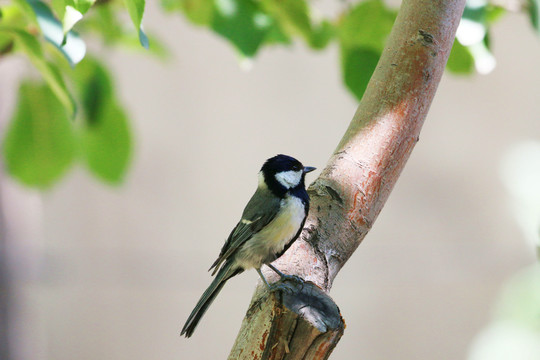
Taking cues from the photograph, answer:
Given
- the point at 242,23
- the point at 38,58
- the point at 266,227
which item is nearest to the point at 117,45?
the point at 242,23

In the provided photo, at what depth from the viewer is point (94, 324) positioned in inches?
126

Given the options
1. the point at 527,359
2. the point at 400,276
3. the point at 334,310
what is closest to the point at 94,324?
the point at 400,276

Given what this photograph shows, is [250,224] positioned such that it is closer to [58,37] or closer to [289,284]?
[289,284]

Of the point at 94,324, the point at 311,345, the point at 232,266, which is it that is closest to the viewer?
the point at 311,345

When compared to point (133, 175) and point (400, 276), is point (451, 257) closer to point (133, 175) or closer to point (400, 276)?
point (400, 276)

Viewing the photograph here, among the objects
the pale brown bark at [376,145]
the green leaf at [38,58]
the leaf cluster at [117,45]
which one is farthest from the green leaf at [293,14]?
the green leaf at [38,58]

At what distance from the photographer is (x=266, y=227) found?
115cm

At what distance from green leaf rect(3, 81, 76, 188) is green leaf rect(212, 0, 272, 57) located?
0.47 metres

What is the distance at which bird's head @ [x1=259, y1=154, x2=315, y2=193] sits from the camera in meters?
1.22

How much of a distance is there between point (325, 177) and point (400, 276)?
2.37m

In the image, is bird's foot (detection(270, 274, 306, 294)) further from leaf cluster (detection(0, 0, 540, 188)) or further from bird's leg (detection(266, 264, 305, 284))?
leaf cluster (detection(0, 0, 540, 188))

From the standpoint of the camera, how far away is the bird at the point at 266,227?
3.48 feet

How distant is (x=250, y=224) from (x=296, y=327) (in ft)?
1.41

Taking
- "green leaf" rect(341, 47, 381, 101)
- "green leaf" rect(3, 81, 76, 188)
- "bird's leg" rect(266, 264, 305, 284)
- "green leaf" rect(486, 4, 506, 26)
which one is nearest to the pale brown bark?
"bird's leg" rect(266, 264, 305, 284)
